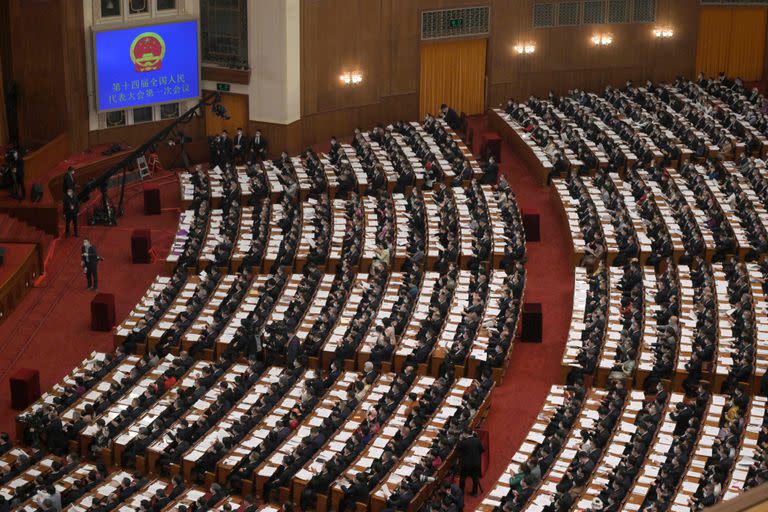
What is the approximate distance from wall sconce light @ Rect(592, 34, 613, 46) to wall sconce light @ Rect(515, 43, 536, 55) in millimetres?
1997

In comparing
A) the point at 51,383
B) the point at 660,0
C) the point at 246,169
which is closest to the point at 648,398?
the point at 51,383

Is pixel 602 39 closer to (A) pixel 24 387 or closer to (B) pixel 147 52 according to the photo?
(B) pixel 147 52

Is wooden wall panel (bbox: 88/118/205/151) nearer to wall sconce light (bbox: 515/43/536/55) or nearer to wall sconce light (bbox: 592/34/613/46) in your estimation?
wall sconce light (bbox: 515/43/536/55)

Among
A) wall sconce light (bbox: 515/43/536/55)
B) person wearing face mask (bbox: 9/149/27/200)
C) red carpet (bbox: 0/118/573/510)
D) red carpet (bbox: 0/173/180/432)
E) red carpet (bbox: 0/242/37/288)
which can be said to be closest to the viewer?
red carpet (bbox: 0/118/573/510)

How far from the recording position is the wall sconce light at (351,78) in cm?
3344

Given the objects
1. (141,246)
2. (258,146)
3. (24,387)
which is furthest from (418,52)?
(24,387)

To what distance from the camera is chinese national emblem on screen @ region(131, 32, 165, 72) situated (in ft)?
104

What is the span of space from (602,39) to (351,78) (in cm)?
825

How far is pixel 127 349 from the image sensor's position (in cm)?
2248

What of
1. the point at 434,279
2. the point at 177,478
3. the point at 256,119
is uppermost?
the point at 256,119

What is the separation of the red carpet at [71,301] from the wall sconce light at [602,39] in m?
14.0

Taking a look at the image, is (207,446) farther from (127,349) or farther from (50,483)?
(127,349)

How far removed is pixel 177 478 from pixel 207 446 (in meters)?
0.71

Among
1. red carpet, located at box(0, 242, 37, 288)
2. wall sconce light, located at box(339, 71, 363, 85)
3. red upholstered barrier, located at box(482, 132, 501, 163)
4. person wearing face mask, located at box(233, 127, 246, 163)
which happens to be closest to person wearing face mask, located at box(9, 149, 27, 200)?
red carpet, located at box(0, 242, 37, 288)
